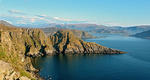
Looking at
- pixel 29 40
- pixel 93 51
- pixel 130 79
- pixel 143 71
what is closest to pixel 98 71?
pixel 130 79

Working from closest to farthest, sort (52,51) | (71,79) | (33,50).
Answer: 1. (71,79)
2. (33,50)
3. (52,51)

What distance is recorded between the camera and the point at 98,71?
117 m

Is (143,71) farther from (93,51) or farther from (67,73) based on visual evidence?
(93,51)

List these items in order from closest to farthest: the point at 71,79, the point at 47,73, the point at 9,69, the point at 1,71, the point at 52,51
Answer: the point at 1,71, the point at 9,69, the point at 71,79, the point at 47,73, the point at 52,51

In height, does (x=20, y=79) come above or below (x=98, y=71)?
above

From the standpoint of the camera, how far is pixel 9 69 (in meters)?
67.1

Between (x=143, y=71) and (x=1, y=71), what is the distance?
4256 inches

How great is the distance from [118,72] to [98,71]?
16.3 metres

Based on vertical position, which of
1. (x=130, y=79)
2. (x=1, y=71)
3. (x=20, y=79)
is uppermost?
(x=1, y=71)

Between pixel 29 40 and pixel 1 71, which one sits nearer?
pixel 1 71

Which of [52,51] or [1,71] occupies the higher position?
[1,71]

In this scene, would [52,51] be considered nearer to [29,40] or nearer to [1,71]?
[29,40]

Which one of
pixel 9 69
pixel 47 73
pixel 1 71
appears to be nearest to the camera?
pixel 1 71

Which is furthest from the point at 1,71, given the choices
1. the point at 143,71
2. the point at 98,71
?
the point at 143,71
